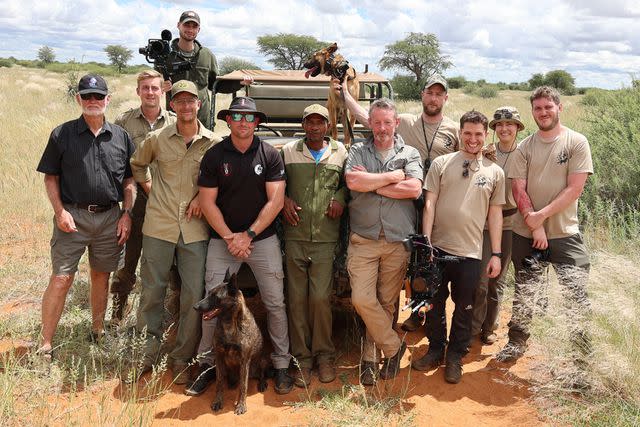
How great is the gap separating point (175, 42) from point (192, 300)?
3.25 meters

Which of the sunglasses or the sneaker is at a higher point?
the sunglasses

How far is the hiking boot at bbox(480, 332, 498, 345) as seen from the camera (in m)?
5.12

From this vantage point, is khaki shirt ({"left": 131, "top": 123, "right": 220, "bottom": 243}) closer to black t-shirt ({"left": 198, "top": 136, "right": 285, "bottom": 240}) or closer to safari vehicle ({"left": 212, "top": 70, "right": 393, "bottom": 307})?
black t-shirt ({"left": 198, "top": 136, "right": 285, "bottom": 240})

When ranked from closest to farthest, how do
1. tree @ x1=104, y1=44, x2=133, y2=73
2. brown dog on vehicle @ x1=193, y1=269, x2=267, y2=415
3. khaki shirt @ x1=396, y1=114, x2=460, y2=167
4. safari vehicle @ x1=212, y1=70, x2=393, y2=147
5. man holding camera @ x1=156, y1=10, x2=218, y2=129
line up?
brown dog on vehicle @ x1=193, y1=269, x2=267, y2=415, khaki shirt @ x1=396, y1=114, x2=460, y2=167, man holding camera @ x1=156, y1=10, x2=218, y2=129, safari vehicle @ x1=212, y1=70, x2=393, y2=147, tree @ x1=104, y1=44, x2=133, y2=73

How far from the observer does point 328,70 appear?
4609 millimetres

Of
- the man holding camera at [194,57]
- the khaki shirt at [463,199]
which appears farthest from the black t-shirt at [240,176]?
the man holding camera at [194,57]

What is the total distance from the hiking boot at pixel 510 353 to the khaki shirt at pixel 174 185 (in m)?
2.59

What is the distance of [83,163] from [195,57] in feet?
8.16

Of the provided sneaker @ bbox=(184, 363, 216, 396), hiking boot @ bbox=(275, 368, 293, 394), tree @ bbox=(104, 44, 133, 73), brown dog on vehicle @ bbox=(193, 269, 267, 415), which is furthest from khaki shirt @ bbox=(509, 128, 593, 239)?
tree @ bbox=(104, 44, 133, 73)

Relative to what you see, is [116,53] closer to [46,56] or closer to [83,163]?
[46,56]

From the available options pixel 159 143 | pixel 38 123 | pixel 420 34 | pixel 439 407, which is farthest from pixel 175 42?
pixel 420 34

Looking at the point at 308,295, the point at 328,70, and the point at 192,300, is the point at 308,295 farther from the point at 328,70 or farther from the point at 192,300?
the point at 328,70

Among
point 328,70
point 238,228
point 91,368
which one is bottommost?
point 91,368

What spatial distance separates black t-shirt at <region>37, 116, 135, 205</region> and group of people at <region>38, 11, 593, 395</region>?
0.03 ft
